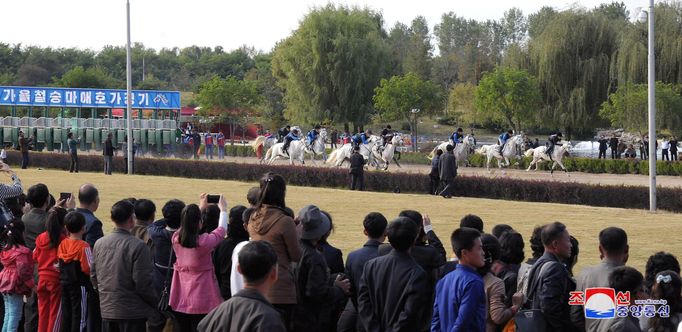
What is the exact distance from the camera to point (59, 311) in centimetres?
934

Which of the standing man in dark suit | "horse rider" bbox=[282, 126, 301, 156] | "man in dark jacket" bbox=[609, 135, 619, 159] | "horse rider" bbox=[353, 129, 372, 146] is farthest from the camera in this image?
"man in dark jacket" bbox=[609, 135, 619, 159]

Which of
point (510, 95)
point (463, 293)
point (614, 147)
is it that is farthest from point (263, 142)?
point (463, 293)

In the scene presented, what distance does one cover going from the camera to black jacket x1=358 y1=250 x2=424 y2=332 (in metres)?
7.21

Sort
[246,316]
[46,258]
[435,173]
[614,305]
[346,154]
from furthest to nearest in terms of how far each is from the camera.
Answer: [346,154]
[435,173]
[46,258]
[614,305]
[246,316]

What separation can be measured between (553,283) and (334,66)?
192 ft

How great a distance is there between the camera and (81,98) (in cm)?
5672

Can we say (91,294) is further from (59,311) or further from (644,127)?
(644,127)

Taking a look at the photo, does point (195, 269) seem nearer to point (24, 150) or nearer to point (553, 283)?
point (553, 283)

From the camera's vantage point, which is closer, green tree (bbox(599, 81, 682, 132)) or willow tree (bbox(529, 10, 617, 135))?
green tree (bbox(599, 81, 682, 132))

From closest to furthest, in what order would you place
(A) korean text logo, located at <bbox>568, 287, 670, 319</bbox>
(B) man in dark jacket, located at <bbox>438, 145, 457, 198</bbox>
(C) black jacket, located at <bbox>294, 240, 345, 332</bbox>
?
(A) korean text logo, located at <bbox>568, 287, 670, 319</bbox>
(C) black jacket, located at <bbox>294, 240, 345, 332</bbox>
(B) man in dark jacket, located at <bbox>438, 145, 457, 198</bbox>

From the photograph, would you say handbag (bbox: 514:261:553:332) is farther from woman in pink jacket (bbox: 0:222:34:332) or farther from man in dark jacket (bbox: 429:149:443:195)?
man in dark jacket (bbox: 429:149:443:195)

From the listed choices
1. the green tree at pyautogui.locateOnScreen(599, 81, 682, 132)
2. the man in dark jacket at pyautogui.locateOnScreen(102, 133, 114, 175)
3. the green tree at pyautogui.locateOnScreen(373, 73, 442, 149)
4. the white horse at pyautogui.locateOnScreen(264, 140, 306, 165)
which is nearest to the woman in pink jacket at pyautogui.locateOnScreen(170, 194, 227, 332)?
the man in dark jacket at pyautogui.locateOnScreen(102, 133, 114, 175)

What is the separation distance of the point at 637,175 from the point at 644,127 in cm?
579

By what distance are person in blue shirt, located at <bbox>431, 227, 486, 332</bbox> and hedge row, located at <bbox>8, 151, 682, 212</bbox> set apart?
20984 millimetres
